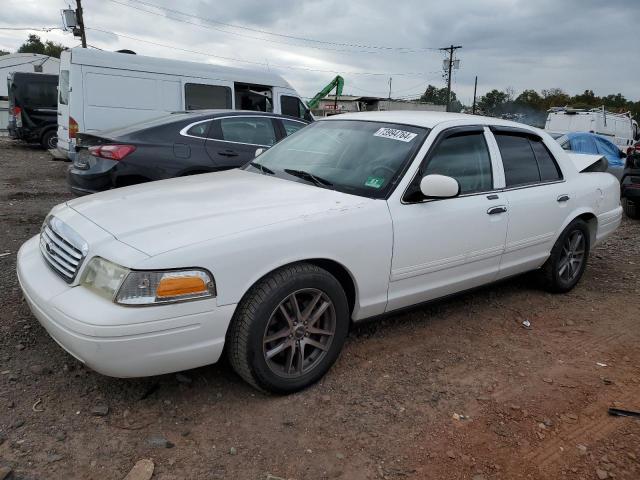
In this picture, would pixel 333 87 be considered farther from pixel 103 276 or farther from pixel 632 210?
pixel 103 276

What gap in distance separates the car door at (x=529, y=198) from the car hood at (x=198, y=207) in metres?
1.53

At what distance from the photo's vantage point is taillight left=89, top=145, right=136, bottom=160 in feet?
18.5

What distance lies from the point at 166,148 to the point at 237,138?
1.04 m

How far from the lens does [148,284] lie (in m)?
2.42

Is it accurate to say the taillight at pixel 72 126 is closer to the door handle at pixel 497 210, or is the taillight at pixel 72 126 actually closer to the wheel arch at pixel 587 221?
the door handle at pixel 497 210

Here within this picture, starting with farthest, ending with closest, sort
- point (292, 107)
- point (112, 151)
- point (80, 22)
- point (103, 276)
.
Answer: point (80, 22) < point (292, 107) < point (112, 151) < point (103, 276)

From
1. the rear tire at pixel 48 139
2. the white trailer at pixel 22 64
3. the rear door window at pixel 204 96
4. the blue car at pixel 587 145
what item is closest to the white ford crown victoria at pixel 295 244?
the rear door window at pixel 204 96

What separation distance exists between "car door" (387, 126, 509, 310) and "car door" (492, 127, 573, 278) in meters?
0.16

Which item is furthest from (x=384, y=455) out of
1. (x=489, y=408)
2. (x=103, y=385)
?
(x=103, y=385)

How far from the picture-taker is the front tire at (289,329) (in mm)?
2689

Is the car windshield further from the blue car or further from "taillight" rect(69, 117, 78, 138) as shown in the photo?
the blue car

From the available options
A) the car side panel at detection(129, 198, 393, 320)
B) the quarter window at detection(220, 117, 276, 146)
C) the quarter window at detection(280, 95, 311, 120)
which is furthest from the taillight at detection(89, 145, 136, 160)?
the quarter window at detection(280, 95, 311, 120)

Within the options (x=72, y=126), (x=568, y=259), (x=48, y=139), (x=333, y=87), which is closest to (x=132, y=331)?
(x=568, y=259)

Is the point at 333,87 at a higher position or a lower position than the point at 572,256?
higher
